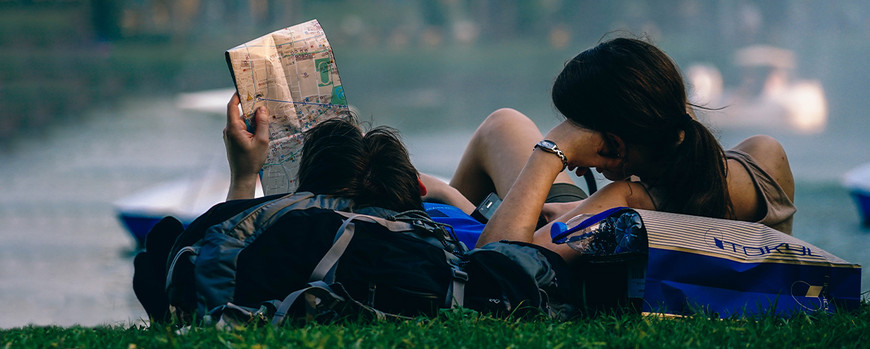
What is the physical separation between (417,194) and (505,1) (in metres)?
36.0

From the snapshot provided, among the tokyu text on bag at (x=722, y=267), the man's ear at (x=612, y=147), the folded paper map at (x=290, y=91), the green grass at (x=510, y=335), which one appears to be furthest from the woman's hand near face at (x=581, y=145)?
the folded paper map at (x=290, y=91)

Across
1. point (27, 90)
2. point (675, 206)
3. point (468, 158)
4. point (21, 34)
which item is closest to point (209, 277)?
point (675, 206)

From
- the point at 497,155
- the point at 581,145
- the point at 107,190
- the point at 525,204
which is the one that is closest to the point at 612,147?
the point at 581,145

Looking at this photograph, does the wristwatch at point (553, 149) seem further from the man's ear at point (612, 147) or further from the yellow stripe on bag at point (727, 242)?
the yellow stripe on bag at point (727, 242)

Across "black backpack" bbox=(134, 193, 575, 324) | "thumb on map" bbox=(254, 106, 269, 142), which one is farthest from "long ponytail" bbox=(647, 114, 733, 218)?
"thumb on map" bbox=(254, 106, 269, 142)

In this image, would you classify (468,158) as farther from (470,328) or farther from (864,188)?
(864,188)

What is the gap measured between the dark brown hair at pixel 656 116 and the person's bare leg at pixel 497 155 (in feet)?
2.04

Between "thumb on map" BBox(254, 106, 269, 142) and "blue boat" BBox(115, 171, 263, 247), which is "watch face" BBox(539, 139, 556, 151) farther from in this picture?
"blue boat" BBox(115, 171, 263, 247)

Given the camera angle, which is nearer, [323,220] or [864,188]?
[323,220]

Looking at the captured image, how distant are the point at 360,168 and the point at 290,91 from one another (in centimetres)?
54

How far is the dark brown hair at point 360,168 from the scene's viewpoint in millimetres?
2289

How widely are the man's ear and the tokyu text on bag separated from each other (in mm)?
391

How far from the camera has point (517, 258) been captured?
6.59ft

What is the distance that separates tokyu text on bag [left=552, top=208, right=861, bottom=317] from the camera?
202cm
